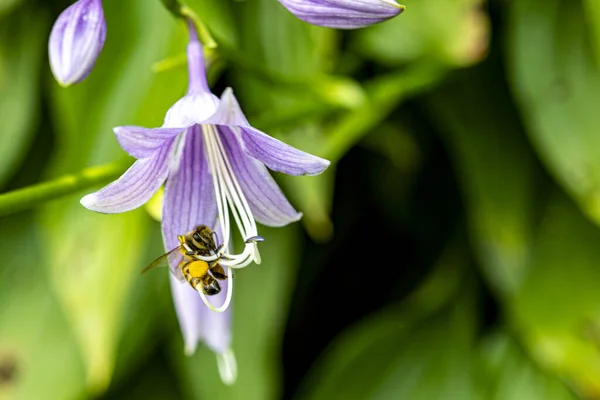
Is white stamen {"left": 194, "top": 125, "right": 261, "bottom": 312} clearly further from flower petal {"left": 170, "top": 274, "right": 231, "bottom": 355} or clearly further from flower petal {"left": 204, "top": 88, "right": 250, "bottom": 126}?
flower petal {"left": 204, "top": 88, "right": 250, "bottom": 126}

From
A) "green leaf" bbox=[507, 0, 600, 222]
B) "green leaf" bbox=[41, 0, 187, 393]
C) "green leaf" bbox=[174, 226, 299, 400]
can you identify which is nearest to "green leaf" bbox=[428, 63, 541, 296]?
"green leaf" bbox=[507, 0, 600, 222]

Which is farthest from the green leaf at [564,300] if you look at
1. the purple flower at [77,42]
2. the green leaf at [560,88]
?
the purple flower at [77,42]

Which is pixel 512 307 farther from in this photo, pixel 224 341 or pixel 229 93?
pixel 229 93

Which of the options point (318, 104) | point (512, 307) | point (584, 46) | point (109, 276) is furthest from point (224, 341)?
point (584, 46)

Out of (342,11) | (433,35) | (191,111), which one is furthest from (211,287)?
→ (433,35)

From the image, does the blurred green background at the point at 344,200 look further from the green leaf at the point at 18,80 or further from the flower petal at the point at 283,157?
the flower petal at the point at 283,157
